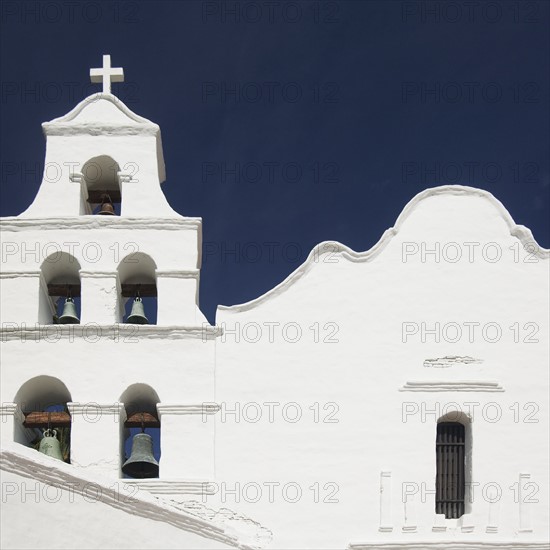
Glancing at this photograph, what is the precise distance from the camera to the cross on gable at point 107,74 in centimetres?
2383

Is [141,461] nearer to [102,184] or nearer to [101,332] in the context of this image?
[101,332]

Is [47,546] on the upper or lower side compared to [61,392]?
lower

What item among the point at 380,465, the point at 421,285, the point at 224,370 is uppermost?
the point at 421,285

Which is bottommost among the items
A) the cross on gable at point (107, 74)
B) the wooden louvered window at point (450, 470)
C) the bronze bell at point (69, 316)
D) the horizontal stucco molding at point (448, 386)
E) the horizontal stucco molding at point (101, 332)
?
the wooden louvered window at point (450, 470)

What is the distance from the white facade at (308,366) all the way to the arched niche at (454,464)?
3.5 inches

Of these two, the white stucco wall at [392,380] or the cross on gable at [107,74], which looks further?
the cross on gable at [107,74]

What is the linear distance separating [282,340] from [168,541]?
4652 mm

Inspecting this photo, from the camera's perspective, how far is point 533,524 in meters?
20.4

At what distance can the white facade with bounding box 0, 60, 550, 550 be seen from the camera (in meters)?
20.5

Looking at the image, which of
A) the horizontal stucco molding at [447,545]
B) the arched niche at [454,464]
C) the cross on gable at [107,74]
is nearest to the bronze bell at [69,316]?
the cross on gable at [107,74]

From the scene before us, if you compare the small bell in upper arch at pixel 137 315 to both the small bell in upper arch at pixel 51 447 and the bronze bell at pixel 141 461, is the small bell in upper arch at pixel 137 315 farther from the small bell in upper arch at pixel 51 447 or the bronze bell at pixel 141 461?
the small bell in upper arch at pixel 51 447

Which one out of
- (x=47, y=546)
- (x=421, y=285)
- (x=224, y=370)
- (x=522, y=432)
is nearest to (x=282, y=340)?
(x=224, y=370)

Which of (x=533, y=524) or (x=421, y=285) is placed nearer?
(x=533, y=524)

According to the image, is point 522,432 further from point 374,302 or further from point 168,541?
point 168,541
